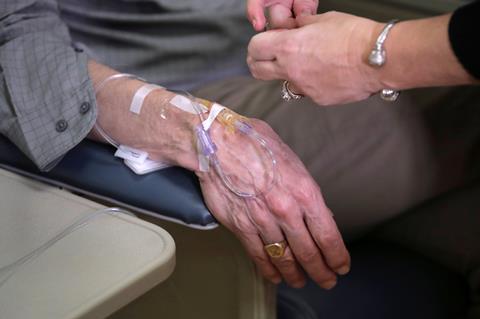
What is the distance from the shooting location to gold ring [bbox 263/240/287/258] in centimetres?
97

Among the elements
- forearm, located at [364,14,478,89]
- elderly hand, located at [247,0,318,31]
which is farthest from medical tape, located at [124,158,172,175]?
forearm, located at [364,14,478,89]

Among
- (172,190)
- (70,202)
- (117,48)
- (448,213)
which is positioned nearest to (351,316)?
(448,213)

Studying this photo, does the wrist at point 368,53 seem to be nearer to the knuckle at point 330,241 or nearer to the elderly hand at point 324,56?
the elderly hand at point 324,56

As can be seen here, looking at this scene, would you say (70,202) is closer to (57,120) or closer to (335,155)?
(57,120)

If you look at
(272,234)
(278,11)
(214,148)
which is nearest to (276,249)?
(272,234)

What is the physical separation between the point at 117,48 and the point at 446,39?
30.7 inches

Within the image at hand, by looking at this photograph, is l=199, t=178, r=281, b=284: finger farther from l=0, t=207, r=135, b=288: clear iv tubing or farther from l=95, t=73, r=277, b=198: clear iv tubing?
l=0, t=207, r=135, b=288: clear iv tubing

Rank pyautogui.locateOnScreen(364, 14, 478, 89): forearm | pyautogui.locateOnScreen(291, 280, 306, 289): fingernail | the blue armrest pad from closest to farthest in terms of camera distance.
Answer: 1. pyautogui.locateOnScreen(364, 14, 478, 89): forearm
2. the blue armrest pad
3. pyautogui.locateOnScreen(291, 280, 306, 289): fingernail

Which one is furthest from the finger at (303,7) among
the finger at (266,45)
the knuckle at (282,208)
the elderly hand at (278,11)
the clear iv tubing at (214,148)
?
the knuckle at (282,208)

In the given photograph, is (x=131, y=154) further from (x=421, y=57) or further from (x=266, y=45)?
(x=421, y=57)

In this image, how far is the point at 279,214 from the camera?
95 cm

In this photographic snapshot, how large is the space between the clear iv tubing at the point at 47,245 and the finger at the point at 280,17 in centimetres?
40

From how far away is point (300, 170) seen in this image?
982 mm

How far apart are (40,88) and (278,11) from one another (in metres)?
0.43
